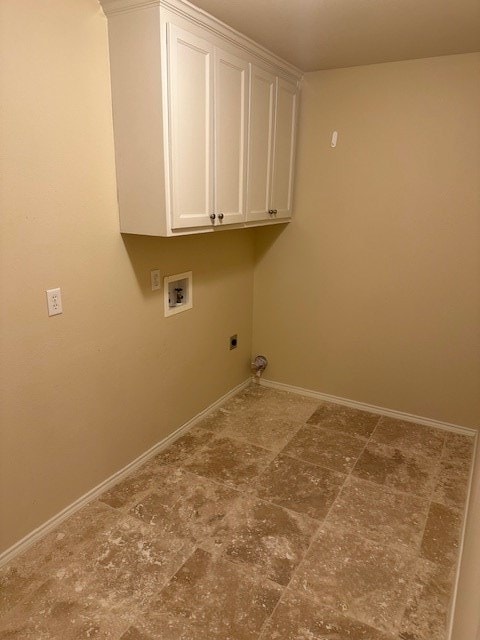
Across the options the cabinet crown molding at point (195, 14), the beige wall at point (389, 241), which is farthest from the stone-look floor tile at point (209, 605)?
the cabinet crown molding at point (195, 14)

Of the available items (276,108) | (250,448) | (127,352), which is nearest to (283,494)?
(250,448)

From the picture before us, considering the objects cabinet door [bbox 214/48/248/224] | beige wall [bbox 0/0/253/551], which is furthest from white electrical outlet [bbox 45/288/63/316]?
cabinet door [bbox 214/48/248/224]

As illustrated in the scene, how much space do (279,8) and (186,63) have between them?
18.8 inches

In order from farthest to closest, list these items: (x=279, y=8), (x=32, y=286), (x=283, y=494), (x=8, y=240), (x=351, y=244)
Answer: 1. (x=351, y=244)
2. (x=283, y=494)
3. (x=279, y=8)
4. (x=32, y=286)
5. (x=8, y=240)

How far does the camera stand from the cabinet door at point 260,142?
240cm

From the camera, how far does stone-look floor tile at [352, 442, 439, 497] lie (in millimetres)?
2373

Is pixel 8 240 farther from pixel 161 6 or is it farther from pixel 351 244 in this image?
pixel 351 244

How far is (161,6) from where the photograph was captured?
5.58ft

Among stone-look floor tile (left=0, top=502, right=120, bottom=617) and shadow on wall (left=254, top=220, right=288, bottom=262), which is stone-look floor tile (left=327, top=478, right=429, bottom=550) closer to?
stone-look floor tile (left=0, top=502, right=120, bottom=617)

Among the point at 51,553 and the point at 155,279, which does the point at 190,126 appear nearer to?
the point at 155,279

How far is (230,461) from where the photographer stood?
2549mm

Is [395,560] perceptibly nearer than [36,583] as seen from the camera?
No

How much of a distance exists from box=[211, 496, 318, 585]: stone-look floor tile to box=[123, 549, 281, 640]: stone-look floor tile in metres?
0.07

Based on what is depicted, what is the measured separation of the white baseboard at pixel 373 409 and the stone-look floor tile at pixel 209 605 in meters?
1.75
